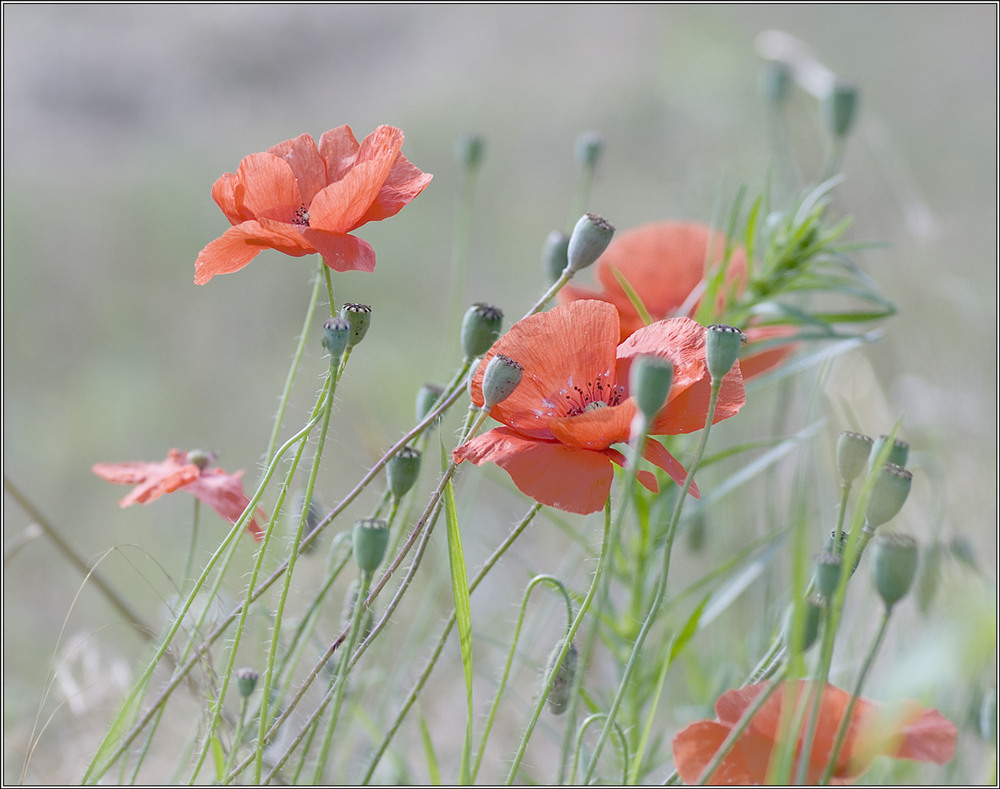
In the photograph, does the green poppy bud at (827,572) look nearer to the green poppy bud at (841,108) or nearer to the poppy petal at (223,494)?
the poppy petal at (223,494)

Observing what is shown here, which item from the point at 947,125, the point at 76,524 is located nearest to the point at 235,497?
the point at 76,524

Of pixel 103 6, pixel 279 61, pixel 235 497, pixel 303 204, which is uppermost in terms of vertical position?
pixel 103 6

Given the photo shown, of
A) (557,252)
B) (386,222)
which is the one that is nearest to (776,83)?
(557,252)

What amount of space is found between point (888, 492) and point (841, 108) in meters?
0.43

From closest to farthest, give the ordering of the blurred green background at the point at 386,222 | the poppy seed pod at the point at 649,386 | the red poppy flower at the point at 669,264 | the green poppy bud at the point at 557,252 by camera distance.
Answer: the poppy seed pod at the point at 649,386, the green poppy bud at the point at 557,252, the red poppy flower at the point at 669,264, the blurred green background at the point at 386,222

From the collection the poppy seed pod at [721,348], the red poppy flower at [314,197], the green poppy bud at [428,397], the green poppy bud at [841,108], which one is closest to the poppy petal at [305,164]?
the red poppy flower at [314,197]

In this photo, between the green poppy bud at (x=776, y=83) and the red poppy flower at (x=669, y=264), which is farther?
the green poppy bud at (x=776, y=83)

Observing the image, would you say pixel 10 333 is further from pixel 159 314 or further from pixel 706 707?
pixel 706 707

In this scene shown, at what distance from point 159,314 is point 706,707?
133 centimetres

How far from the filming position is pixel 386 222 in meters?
2.15

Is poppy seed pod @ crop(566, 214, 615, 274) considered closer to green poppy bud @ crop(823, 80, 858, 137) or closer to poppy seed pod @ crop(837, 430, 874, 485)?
poppy seed pod @ crop(837, 430, 874, 485)

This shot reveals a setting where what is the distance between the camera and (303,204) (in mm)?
490

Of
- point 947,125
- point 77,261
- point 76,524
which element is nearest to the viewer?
point 76,524

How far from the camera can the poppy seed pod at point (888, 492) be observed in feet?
1.16
